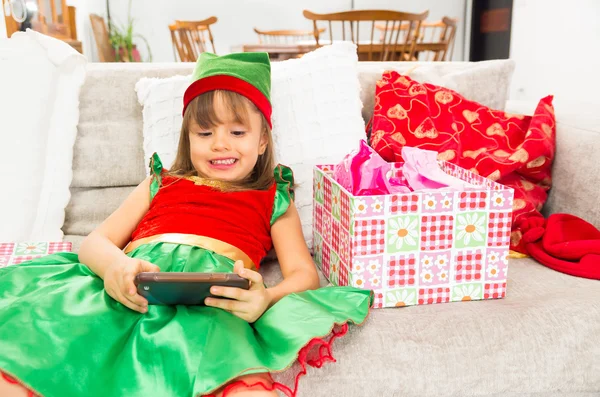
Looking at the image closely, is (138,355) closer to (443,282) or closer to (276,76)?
(443,282)

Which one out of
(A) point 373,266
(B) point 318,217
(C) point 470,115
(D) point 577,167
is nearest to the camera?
(A) point 373,266

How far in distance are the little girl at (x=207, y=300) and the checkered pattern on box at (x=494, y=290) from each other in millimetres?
268

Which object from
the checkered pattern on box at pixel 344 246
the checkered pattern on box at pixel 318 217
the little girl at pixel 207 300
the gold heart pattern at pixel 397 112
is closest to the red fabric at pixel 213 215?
the little girl at pixel 207 300

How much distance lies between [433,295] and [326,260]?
0.83ft

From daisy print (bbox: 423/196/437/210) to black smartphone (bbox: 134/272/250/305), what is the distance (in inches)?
15.0

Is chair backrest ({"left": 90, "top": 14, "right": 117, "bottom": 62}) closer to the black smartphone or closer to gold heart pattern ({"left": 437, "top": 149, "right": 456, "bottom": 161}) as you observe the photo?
gold heart pattern ({"left": 437, "top": 149, "right": 456, "bottom": 161})

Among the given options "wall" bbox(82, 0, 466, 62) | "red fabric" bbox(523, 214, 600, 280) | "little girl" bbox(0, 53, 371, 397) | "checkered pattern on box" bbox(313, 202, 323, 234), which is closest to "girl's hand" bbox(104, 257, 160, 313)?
"little girl" bbox(0, 53, 371, 397)

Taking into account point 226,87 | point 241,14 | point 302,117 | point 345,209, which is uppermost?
point 241,14

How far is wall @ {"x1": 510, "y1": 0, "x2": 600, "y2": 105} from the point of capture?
11.5 ft

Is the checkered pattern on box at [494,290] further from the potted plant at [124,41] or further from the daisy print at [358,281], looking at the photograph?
the potted plant at [124,41]

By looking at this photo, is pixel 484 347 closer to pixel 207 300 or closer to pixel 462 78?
pixel 207 300

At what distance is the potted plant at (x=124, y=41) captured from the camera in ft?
16.3

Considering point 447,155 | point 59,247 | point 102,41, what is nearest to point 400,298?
point 447,155

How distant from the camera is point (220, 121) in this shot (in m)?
1.29
